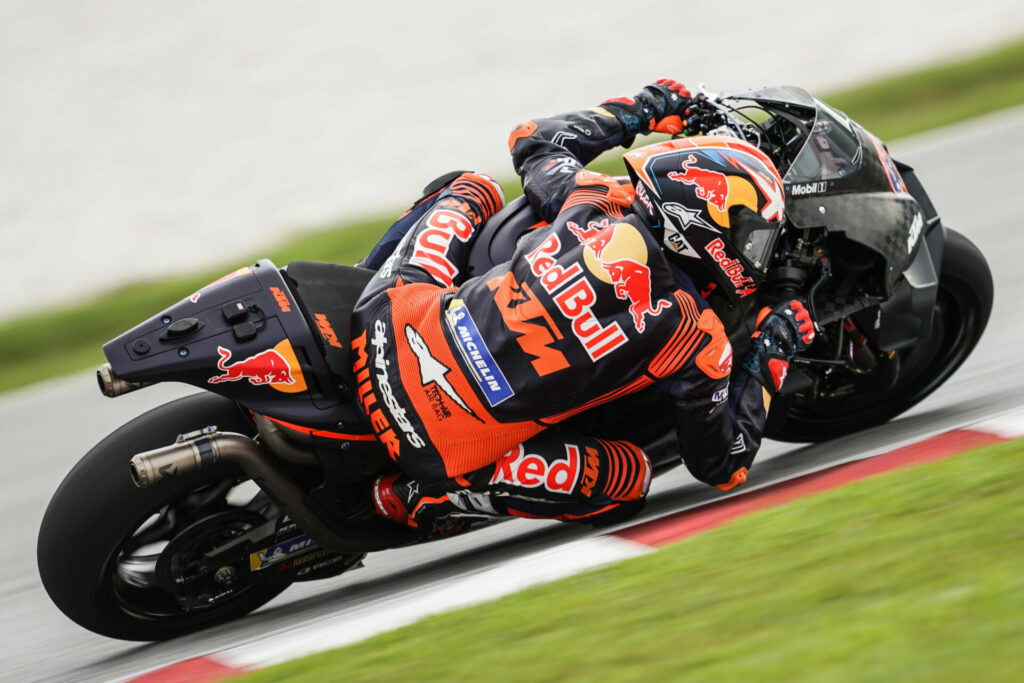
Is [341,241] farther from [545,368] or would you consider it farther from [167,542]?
[545,368]

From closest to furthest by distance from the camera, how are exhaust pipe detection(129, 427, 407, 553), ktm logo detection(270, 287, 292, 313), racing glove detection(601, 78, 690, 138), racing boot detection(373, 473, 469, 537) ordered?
1. exhaust pipe detection(129, 427, 407, 553)
2. ktm logo detection(270, 287, 292, 313)
3. racing boot detection(373, 473, 469, 537)
4. racing glove detection(601, 78, 690, 138)

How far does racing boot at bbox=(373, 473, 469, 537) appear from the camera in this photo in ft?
10.7

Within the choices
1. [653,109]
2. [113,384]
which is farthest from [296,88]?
[113,384]

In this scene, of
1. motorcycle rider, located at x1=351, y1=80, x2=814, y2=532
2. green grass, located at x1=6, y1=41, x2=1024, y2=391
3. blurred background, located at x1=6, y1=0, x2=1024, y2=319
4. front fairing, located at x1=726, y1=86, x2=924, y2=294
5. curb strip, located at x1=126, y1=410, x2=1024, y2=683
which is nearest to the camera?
curb strip, located at x1=126, y1=410, x2=1024, y2=683

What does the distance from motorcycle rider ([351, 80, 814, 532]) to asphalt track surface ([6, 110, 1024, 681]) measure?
14.8 inches

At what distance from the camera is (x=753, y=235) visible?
3.19 m

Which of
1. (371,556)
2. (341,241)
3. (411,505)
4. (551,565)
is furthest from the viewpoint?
(341,241)

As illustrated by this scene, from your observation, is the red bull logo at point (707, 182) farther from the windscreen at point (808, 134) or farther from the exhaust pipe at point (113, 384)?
the exhaust pipe at point (113, 384)

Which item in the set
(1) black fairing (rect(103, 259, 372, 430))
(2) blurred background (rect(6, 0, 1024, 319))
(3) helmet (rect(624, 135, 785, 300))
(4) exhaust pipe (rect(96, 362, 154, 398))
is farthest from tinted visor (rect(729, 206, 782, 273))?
(2) blurred background (rect(6, 0, 1024, 319))

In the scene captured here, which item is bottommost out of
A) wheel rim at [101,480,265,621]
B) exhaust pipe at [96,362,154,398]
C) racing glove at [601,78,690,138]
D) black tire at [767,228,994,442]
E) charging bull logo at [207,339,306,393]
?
black tire at [767,228,994,442]

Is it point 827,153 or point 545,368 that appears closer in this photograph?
point 545,368

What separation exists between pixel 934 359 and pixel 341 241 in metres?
5.07

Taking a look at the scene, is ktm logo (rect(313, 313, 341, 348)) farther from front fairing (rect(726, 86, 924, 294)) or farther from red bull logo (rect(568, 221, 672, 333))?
front fairing (rect(726, 86, 924, 294))

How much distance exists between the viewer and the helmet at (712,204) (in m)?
3.15
